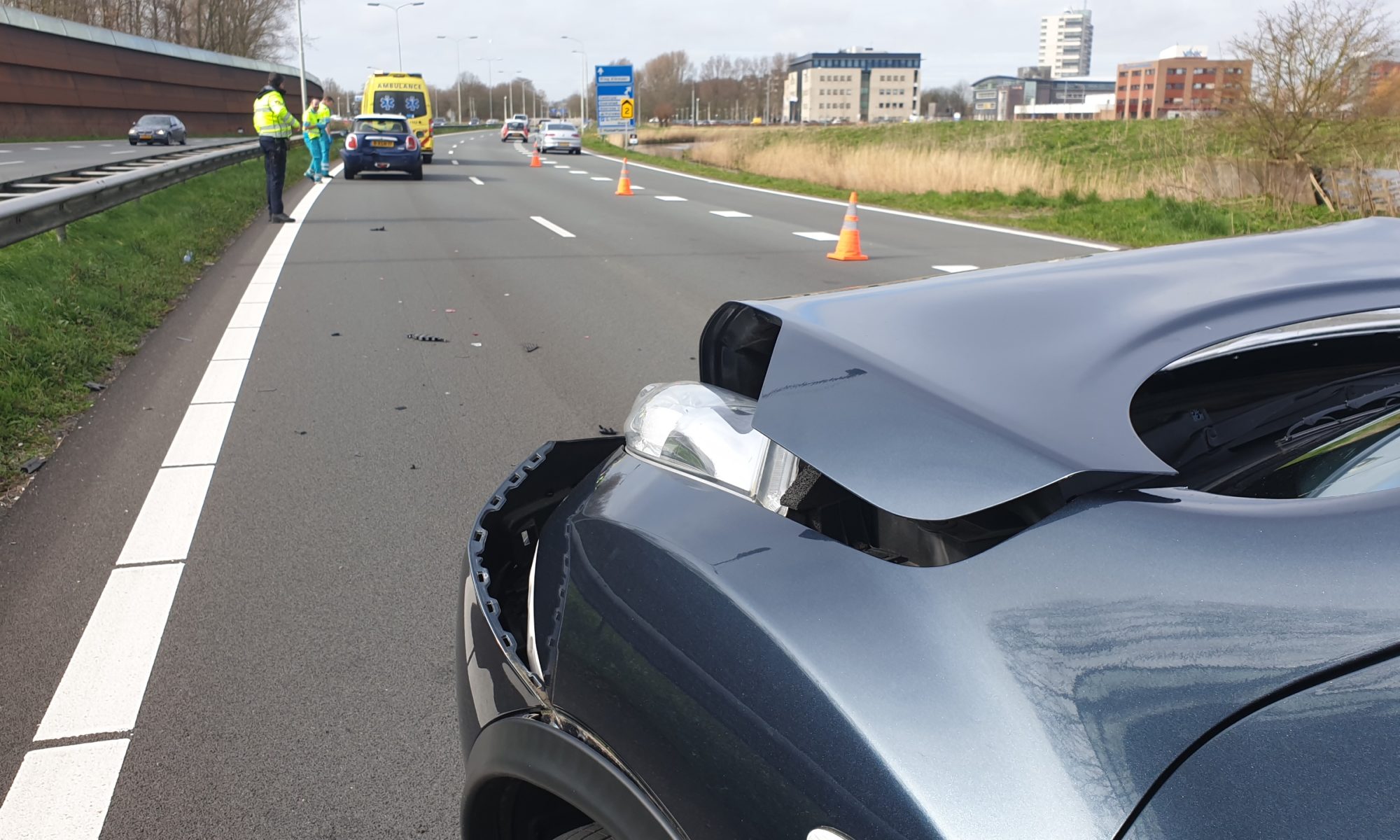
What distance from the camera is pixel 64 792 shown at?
8.34 feet

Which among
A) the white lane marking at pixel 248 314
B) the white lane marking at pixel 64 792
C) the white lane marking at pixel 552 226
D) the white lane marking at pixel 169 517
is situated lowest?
the white lane marking at pixel 64 792

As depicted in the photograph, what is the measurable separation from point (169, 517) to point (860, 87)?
173 m

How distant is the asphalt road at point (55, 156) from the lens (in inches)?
851

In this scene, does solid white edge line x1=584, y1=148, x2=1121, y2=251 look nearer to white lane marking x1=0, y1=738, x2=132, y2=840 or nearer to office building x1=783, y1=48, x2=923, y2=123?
white lane marking x1=0, y1=738, x2=132, y2=840

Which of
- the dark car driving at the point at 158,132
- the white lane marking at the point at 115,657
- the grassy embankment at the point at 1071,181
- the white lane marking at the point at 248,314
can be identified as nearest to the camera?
the white lane marking at the point at 115,657

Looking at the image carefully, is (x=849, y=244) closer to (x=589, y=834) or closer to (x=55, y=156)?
(x=589, y=834)

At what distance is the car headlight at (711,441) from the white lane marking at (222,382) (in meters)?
4.81

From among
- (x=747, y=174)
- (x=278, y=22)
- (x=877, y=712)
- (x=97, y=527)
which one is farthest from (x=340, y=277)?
(x=278, y=22)

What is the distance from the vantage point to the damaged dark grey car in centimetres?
100

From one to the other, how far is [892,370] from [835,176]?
23694mm

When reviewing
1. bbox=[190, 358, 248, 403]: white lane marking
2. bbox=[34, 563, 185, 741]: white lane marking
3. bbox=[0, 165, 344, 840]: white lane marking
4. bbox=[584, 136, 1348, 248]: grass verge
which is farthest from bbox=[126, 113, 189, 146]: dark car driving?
bbox=[34, 563, 185, 741]: white lane marking

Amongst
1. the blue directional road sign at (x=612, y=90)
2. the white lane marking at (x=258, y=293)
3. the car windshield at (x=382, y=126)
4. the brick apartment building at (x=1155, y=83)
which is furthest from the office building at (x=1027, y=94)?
the white lane marking at (x=258, y=293)

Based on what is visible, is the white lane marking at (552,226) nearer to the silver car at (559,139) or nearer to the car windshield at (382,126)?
the car windshield at (382,126)

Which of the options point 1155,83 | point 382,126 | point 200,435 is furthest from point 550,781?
point 1155,83
